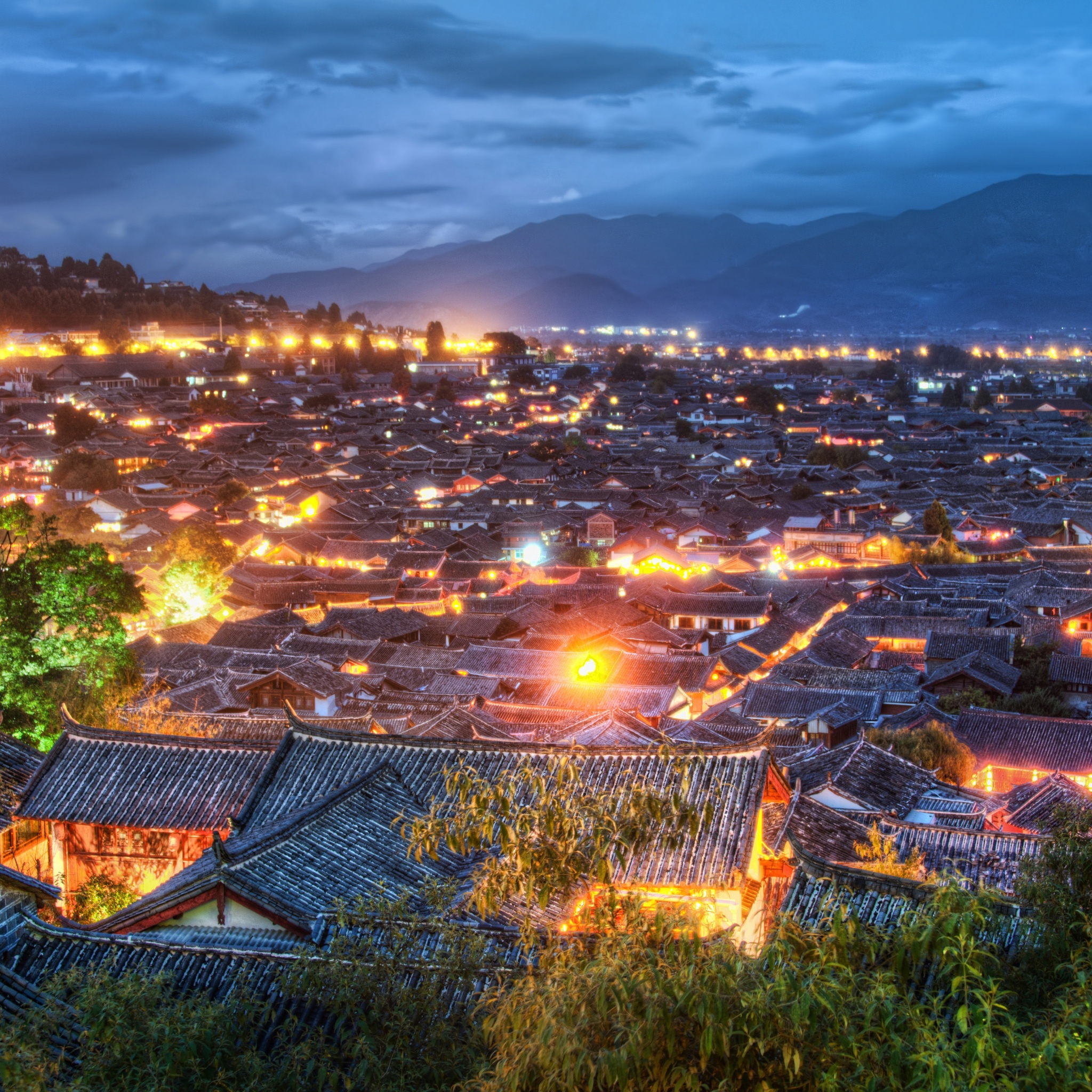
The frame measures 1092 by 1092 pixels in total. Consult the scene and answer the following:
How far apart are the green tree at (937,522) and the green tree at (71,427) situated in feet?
149

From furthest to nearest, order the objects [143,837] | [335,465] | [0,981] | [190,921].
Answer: [335,465] < [143,837] < [190,921] < [0,981]

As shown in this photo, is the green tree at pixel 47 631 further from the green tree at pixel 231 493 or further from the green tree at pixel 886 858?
the green tree at pixel 231 493

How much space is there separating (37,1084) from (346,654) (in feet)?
75.0

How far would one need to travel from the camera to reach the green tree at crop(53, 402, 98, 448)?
61.9 metres

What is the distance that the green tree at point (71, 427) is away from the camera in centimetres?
6188

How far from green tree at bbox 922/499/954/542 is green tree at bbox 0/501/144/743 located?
35315 mm

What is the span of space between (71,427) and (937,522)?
1845 inches

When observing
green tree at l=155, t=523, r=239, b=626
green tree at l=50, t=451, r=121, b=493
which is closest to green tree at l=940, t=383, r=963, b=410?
green tree at l=50, t=451, r=121, b=493

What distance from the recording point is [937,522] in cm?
4462

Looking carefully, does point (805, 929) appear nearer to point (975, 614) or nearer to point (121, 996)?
point (121, 996)

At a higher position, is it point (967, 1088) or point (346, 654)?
point (967, 1088)

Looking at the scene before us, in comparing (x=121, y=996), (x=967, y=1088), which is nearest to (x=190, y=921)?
(x=121, y=996)

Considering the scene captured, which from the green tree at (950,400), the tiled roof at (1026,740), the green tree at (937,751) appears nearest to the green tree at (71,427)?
the green tree at (937,751)

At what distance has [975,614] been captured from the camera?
1169 inches
